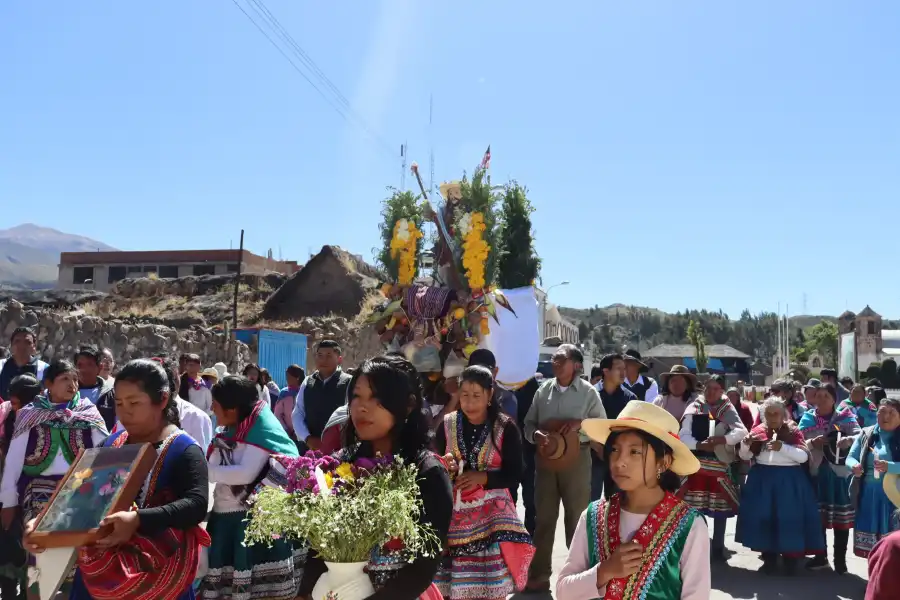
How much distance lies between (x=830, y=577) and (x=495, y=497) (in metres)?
4.24

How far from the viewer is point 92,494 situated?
117 inches

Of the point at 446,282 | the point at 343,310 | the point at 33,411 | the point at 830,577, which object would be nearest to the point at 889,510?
the point at 830,577

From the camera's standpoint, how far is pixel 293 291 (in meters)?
30.9

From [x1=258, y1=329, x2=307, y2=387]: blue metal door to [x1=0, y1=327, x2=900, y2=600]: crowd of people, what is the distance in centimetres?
977

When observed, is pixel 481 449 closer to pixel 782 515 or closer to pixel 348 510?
pixel 348 510

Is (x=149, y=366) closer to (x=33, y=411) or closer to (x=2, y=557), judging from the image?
(x=33, y=411)

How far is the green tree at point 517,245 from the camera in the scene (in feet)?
29.8

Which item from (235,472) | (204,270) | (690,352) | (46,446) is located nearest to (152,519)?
(235,472)

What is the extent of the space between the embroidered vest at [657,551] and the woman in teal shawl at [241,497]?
2132mm

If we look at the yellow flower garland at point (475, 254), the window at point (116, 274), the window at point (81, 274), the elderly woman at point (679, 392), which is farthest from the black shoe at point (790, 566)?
the window at point (81, 274)

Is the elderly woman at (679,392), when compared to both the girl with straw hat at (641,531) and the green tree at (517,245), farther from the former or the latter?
the girl with straw hat at (641,531)

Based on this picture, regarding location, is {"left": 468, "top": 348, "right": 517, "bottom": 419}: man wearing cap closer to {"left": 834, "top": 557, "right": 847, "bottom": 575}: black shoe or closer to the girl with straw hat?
the girl with straw hat

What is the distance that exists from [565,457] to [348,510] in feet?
13.5

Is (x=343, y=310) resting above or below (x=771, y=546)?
above
